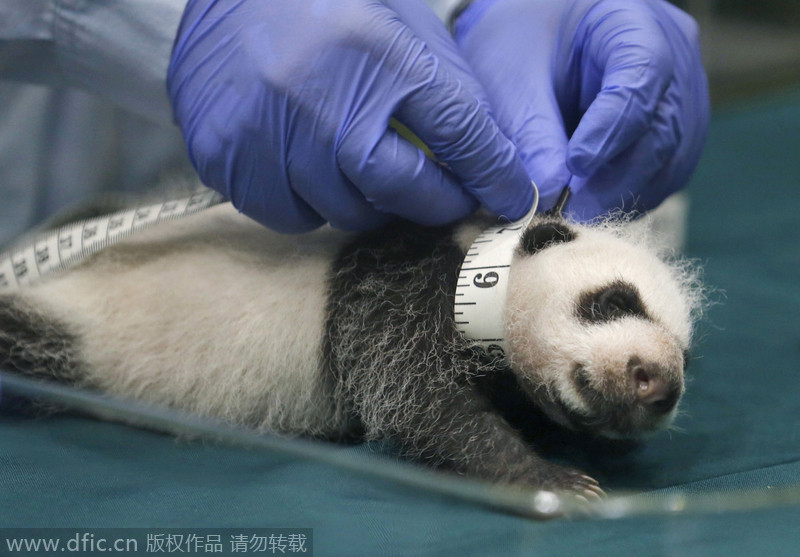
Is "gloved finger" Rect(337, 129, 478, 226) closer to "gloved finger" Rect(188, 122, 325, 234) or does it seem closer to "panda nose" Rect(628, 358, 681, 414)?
"gloved finger" Rect(188, 122, 325, 234)

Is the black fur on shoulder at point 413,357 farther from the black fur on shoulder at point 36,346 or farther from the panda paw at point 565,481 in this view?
the black fur on shoulder at point 36,346

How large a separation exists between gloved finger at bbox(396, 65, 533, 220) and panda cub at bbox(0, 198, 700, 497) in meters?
0.09

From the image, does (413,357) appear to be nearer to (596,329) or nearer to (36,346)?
(596,329)

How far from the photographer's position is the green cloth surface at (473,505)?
653 mm

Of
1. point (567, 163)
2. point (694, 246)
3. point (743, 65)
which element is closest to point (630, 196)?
point (567, 163)

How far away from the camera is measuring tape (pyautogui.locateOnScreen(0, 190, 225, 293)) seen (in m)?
1.49

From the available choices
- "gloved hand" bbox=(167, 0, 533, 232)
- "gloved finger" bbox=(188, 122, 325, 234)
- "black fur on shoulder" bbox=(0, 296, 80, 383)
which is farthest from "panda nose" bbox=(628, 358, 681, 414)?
"black fur on shoulder" bbox=(0, 296, 80, 383)

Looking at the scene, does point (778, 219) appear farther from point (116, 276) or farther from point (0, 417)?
point (0, 417)

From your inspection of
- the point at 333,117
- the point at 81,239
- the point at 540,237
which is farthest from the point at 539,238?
the point at 81,239

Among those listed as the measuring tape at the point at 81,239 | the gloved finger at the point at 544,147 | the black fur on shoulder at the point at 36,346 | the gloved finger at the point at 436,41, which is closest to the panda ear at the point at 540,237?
the gloved finger at the point at 544,147

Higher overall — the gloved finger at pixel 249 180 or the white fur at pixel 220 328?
the gloved finger at pixel 249 180

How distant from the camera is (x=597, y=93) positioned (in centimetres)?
152

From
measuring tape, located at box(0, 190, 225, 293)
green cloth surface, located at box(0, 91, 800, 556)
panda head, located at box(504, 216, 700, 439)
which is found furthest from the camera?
measuring tape, located at box(0, 190, 225, 293)

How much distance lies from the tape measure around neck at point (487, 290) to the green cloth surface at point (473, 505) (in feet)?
0.80
